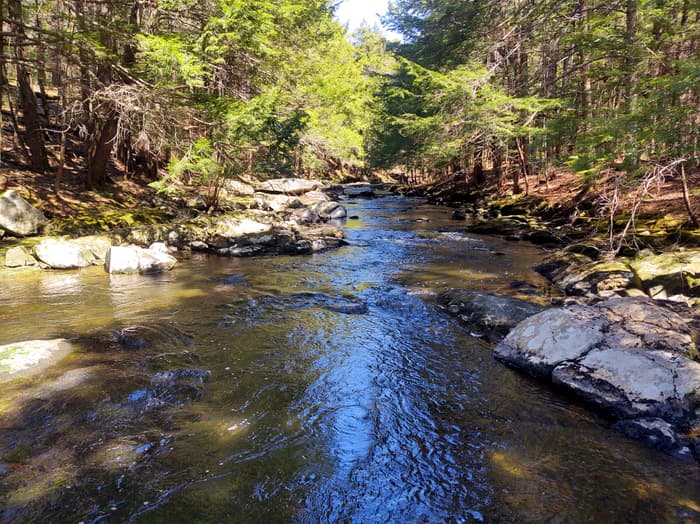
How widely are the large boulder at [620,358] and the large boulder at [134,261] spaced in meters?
8.22

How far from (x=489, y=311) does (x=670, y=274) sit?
3.60m

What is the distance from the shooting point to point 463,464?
12.0 feet

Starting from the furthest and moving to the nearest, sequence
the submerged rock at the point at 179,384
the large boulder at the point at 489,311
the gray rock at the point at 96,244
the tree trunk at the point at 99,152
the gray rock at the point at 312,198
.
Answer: the gray rock at the point at 312,198, the tree trunk at the point at 99,152, the gray rock at the point at 96,244, the large boulder at the point at 489,311, the submerged rock at the point at 179,384

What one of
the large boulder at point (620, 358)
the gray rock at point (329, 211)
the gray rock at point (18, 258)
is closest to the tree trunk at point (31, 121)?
the gray rock at point (18, 258)

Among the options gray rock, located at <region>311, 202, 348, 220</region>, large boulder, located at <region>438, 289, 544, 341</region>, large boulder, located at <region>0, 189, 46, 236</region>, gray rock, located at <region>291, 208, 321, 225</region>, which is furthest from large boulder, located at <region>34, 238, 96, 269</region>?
gray rock, located at <region>311, 202, 348, 220</region>

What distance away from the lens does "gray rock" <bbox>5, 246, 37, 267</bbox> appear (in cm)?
977

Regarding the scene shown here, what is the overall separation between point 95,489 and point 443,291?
678 centimetres

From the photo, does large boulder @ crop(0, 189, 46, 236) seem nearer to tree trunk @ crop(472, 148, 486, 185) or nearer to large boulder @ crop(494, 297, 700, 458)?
large boulder @ crop(494, 297, 700, 458)

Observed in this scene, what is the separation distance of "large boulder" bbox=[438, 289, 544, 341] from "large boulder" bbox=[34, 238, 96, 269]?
8.86 metres

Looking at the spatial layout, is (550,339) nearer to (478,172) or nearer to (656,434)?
(656,434)

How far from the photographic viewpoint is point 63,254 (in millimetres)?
10297

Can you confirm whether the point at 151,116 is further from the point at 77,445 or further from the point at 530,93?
the point at 530,93

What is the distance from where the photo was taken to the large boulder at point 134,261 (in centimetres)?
999

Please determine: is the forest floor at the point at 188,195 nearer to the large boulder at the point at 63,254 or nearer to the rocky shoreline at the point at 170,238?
the rocky shoreline at the point at 170,238
